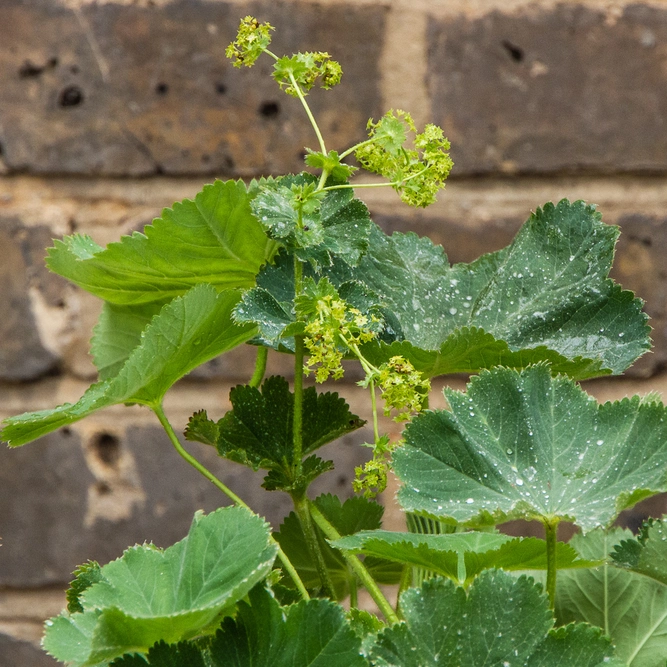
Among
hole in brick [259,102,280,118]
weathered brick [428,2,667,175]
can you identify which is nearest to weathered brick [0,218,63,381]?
hole in brick [259,102,280,118]

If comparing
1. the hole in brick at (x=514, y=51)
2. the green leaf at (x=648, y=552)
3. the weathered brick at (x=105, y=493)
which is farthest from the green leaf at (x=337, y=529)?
the hole in brick at (x=514, y=51)

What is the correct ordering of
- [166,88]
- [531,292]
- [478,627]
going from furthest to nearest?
[166,88] < [531,292] < [478,627]

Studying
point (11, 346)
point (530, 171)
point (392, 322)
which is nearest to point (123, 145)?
point (11, 346)

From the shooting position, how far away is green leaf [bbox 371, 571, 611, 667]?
0.21 meters

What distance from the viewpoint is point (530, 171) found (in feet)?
2.27

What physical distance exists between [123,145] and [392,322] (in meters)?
0.44

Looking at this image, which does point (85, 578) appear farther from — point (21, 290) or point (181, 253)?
point (21, 290)

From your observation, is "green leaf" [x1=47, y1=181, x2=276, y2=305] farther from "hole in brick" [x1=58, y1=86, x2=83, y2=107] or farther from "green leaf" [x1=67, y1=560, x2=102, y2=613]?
"hole in brick" [x1=58, y1=86, x2=83, y2=107]

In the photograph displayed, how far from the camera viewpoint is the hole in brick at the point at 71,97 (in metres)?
0.69

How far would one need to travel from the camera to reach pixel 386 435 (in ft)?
0.85

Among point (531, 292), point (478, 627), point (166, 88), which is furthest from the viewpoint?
point (166, 88)

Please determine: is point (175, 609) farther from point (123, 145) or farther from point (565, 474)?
point (123, 145)

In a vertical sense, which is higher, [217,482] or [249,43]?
[249,43]

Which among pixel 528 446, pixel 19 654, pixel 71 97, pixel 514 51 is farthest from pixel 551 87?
pixel 19 654
